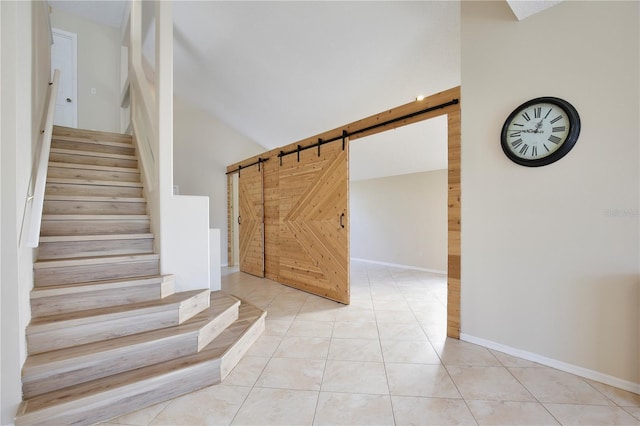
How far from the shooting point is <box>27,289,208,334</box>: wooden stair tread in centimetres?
179

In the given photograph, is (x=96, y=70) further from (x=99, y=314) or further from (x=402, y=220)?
(x=402, y=220)

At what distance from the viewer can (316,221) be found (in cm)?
414

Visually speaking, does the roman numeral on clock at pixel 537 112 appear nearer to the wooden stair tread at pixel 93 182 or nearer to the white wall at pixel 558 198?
the white wall at pixel 558 198

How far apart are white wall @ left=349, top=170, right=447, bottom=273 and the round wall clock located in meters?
3.65

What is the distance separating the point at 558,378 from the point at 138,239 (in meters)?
3.61

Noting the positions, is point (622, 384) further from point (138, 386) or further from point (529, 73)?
point (138, 386)

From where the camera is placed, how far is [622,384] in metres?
1.89

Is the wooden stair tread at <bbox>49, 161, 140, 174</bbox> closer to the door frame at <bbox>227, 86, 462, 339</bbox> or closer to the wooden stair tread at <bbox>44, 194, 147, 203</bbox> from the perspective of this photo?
the wooden stair tread at <bbox>44, 194, 147, 203</bbox>

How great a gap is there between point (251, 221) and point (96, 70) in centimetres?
405

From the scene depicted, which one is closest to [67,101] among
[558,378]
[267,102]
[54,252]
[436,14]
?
[267,102]

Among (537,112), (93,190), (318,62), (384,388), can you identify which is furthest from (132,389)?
(318,62)

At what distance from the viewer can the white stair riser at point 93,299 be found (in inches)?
77.0

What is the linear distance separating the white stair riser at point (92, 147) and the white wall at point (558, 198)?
4.06m

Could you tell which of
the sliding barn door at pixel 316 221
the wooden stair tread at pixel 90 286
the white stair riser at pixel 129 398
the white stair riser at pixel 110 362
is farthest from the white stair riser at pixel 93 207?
the sliding barn door at pixel 316 221
